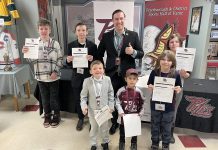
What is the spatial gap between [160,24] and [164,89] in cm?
156

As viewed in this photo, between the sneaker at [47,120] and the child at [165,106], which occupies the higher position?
the child at [165,106]

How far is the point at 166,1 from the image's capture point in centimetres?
307

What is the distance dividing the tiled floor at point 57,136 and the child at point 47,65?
182 mm

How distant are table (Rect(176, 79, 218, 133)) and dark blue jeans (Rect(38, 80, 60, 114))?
4.92 feet

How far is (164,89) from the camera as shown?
1.91 m

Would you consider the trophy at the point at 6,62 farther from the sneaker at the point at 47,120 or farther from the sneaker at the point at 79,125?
the sneaker at the point at 79,125

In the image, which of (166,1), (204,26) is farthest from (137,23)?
(204,26)

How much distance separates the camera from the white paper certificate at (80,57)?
2205 millimetres

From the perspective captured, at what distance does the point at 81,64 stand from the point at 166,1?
5.59ft

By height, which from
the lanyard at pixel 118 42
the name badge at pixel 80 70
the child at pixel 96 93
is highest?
the lanyard at pixel 118 42

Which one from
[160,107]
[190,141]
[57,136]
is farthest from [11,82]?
[190,141]

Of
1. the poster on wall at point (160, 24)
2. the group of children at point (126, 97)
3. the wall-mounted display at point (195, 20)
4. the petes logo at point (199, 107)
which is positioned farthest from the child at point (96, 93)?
the wall-mounted display at point (195, 20)

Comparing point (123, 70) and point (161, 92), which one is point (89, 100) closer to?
point (123, 70)

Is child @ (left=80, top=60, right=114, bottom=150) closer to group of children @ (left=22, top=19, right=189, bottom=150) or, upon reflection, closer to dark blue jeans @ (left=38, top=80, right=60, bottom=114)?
group of children @ (left=22, top=19, right=189, bottom=150)
